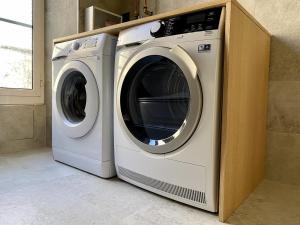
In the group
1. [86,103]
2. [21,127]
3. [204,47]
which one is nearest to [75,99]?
[86,103]

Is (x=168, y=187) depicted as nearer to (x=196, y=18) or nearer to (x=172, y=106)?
(x=172, y=106)

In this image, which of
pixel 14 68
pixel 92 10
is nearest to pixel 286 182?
pixel 92 10

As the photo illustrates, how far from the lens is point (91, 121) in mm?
1373

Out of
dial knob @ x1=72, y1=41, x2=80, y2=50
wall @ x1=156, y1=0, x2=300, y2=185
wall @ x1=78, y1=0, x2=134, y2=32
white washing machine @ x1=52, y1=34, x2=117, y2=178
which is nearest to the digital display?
white washing machine @ x1=52, y1=34, x2=117, y2=178

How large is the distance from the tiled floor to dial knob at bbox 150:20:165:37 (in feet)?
2.49

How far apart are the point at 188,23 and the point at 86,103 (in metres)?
0.75

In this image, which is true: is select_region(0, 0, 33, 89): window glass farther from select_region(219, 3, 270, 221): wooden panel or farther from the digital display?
select_region(219, 3, 270, 221): wooden panel

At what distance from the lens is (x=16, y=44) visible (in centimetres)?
201

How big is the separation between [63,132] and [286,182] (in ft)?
4.58

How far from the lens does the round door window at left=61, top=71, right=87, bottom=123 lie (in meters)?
1.61

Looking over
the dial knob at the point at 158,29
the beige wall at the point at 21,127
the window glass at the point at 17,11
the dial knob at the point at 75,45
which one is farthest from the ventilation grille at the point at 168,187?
the window glass at the point at 17,11

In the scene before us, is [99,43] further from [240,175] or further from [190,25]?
[240,175]

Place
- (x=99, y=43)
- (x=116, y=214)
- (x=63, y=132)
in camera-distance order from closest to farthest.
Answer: (x=116, y=214) < (x=99, y=43) < (x=63, y=132)

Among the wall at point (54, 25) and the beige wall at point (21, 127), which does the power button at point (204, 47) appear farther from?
the beige wall at point (21, 127)
